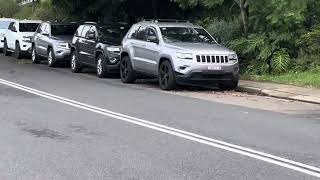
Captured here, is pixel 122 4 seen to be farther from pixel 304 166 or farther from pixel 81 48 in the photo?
pixel 304 166

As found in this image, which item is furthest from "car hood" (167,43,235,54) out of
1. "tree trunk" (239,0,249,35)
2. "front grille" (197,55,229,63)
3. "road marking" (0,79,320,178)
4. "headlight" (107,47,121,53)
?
"tree trunk" (239,0,249,35)

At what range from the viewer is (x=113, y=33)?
19.9 metres

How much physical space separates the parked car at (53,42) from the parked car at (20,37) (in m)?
1.51

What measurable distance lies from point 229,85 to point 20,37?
13827mm

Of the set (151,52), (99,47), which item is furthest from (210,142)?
(99,47)

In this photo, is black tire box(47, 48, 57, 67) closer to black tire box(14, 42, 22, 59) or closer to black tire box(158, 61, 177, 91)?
black tire box(14, 42, 22, 59)

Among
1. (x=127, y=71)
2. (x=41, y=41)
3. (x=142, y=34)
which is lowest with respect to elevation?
(x=127, y=71)

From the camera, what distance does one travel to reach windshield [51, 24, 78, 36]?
23562 millimetres

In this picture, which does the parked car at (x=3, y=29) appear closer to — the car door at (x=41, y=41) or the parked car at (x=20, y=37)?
the parked car at (x=20, y=37)

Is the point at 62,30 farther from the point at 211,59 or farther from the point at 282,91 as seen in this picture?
the point at 282,91

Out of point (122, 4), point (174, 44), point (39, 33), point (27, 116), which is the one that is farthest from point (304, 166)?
point (122, 4)

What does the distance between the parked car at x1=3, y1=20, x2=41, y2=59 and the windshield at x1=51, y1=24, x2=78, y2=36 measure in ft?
10.2

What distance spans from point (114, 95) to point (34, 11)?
95.1 ft

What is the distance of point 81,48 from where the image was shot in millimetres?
20391
